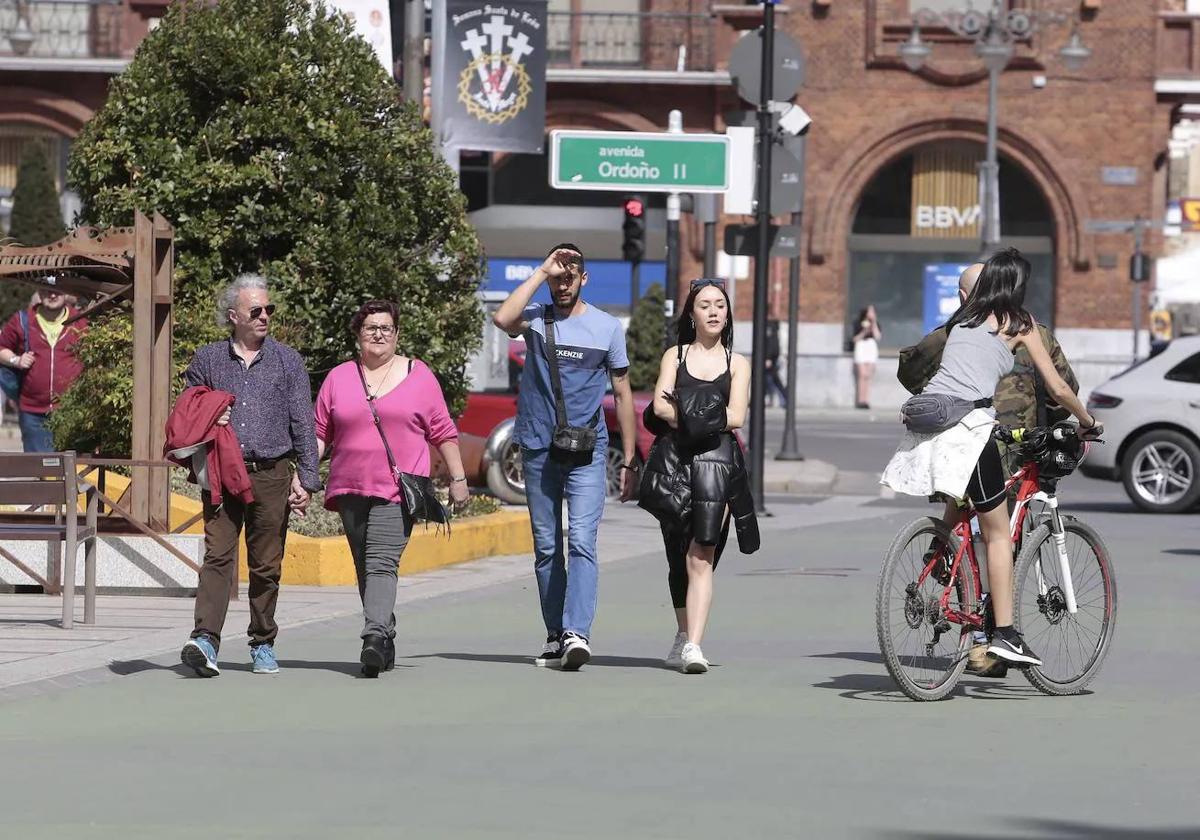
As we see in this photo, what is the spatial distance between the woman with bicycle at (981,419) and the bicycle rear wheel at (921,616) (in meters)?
0.13

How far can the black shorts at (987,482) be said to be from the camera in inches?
349

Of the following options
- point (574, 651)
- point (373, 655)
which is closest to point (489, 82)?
point (574, 651)

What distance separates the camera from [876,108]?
42531mm

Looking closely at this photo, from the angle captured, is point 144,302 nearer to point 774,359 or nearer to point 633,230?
point 633,230

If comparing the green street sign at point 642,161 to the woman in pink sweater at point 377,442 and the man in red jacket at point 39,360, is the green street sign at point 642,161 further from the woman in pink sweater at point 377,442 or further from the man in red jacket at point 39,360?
the woman in pink sweater at point 377,442

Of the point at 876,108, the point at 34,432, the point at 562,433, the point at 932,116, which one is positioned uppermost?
the point at 876,108

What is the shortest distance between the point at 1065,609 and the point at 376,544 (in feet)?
8.88

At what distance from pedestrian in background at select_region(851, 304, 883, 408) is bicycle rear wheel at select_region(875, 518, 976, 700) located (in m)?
32.9

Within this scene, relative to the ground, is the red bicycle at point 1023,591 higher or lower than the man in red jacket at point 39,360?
lower

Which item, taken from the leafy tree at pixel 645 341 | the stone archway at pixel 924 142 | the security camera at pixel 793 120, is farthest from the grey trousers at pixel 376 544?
the stone archway at pixel 924 142

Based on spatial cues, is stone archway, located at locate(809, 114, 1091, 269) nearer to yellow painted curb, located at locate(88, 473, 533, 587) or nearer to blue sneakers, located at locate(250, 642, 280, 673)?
yellow painted curb, located at locate(88, 473, 533, 587)

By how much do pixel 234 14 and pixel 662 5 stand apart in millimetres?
28664

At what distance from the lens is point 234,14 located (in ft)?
48.3

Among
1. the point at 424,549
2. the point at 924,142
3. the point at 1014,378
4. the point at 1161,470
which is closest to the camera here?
the point at 1014,378
